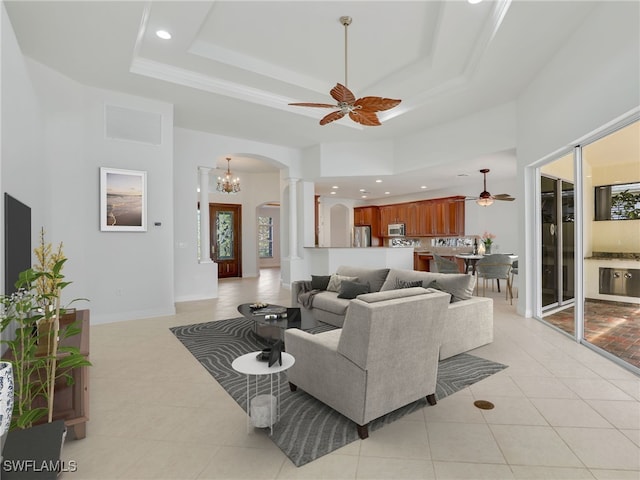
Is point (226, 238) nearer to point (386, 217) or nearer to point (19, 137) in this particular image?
point (386, 217)

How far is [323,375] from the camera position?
2.43 meters

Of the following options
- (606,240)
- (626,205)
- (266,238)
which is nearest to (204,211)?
(606,240)

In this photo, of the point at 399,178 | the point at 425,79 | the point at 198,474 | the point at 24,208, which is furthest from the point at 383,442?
the point at 399,178

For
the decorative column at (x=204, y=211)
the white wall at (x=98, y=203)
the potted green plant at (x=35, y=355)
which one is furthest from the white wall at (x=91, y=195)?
the potted green plant at (x=35, y=355)

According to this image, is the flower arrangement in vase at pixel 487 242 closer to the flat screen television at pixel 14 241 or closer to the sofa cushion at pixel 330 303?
the sofa cushion at pixel 330 303

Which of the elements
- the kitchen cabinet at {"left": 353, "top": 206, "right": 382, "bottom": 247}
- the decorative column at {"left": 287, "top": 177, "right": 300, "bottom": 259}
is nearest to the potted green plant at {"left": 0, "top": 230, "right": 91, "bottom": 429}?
the decorative column at {"left": 287, "top": 177, "right": 300, "bottom": 259}

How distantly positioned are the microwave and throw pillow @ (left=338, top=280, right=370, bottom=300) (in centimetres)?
652

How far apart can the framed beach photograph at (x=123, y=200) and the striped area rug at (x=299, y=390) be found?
70.6 inches

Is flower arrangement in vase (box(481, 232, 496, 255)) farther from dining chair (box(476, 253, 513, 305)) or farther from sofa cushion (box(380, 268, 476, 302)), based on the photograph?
sofa cushion (box(380, 268, 476, 302))

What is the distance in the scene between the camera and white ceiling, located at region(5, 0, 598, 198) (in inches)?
135

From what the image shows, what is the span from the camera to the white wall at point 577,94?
2.92 m

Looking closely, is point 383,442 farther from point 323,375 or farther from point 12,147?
point 12,147

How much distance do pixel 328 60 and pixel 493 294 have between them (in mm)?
5821

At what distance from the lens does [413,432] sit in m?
2.21
